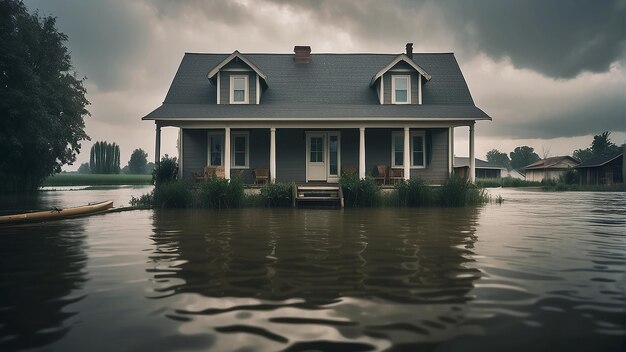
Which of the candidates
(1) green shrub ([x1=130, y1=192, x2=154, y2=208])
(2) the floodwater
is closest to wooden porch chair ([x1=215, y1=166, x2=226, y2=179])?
(1) green shrub ([x1=130, y1=192, x2=154, y2=208])

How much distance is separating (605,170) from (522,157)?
9440cm

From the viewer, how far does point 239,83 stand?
1961 centimetres

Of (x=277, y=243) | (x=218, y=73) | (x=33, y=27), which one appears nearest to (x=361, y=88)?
(x=218, y=73)

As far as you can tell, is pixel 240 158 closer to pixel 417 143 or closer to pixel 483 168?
pixel 417 143

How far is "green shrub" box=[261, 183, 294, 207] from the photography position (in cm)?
1541

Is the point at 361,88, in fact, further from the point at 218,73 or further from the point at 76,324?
the point at 76,324

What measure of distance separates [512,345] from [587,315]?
1045 millimetres

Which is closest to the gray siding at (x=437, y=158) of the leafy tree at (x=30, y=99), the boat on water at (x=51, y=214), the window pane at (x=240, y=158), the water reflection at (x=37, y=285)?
the window pane at (x=240, y=158)

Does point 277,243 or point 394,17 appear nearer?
point 277,243

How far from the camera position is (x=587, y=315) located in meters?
3.12

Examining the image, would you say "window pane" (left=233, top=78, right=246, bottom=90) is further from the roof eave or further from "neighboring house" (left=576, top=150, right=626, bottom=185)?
"neighboring house" (left=576, top=150, right=626, bottom=185)

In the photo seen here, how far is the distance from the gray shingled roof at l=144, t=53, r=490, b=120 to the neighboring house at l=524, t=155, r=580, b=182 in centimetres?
4322

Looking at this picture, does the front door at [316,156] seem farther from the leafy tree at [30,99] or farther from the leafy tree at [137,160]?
the leafy tree at [137,160]

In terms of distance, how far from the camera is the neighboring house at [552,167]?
56.7 metres
